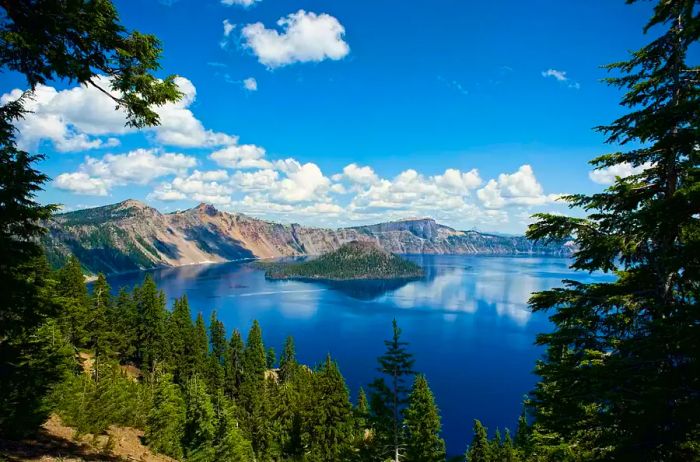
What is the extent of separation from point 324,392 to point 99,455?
72.5 ft

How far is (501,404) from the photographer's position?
97375 mm

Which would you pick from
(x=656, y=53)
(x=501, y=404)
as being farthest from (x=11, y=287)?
(x=501, y=404)

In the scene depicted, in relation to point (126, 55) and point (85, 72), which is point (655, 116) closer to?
point (126, 55)

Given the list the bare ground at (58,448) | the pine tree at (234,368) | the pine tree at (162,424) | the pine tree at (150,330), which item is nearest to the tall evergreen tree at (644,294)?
the bare ground at (58,448)

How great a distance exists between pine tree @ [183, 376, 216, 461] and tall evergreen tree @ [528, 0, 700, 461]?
120 ft

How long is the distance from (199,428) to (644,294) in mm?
42392

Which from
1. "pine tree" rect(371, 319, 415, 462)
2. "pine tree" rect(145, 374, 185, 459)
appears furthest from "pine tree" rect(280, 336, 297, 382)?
"pine tree" rect(371, 319, 415, 462)

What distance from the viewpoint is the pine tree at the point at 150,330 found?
210 ft

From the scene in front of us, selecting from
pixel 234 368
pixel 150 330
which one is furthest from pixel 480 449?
pixel 150 330

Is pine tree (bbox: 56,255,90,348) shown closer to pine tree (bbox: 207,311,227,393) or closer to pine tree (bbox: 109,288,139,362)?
pine tree (bbox: 109,288,139,362)

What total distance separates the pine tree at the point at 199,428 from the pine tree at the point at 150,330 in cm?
2251

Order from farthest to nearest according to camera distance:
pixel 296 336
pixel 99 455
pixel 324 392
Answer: pixel 296 336 → pixel 324 392 → pixel 99 455

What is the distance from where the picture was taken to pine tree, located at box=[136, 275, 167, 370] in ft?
210

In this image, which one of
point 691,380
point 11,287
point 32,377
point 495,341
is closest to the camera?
point 691,380
